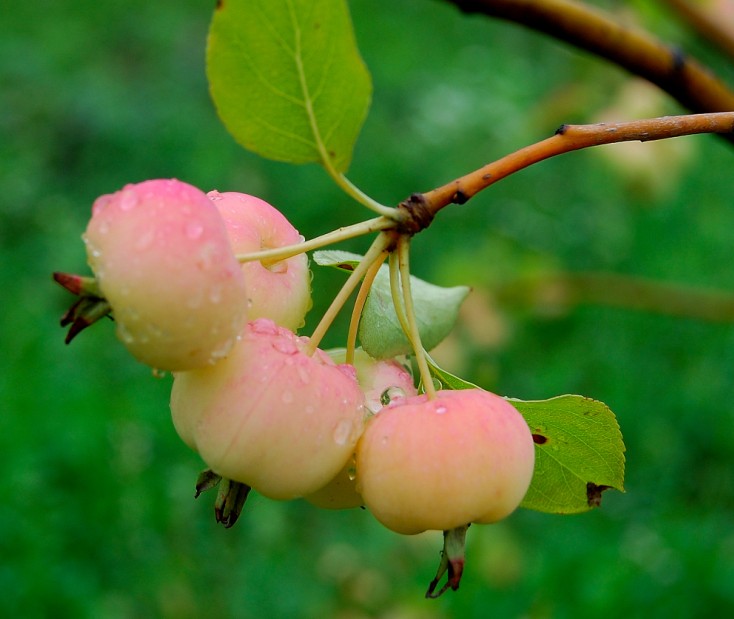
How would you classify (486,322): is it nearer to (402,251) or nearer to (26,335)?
(26,335)

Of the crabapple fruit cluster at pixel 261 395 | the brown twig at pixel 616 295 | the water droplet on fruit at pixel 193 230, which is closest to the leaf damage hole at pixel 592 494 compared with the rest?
the crabapple fruit cluster at pixel 261 395

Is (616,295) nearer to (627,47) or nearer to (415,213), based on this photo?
(627,47)

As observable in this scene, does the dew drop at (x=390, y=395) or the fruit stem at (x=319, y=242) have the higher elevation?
the fruit stem at (x=319, y=242)

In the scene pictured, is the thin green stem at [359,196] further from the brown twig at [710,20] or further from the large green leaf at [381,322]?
the brown twig at [710,20]

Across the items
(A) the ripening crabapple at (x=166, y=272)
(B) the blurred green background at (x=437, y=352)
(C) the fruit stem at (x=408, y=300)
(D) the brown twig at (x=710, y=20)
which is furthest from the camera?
(B) the blurred green background at (x=437, y=352)

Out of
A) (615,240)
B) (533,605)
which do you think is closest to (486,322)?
(533,605)

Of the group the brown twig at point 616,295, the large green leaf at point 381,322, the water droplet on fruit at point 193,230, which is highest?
the water droplet on fruit at point 193,230

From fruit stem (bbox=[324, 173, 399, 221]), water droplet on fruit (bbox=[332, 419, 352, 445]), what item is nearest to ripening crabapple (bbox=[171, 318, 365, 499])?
water droplet on fruit (bbox=[332, 419, 352, 445])
